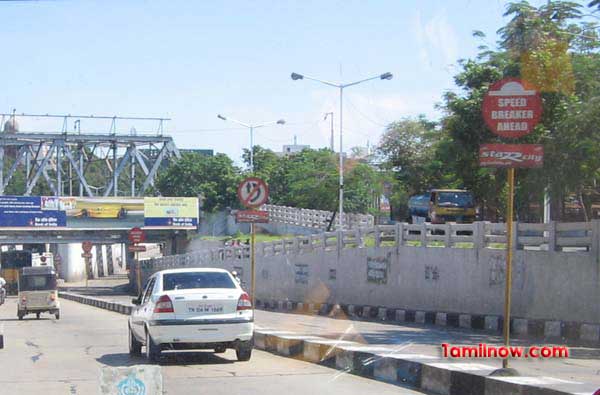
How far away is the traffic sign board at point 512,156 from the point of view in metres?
9.95

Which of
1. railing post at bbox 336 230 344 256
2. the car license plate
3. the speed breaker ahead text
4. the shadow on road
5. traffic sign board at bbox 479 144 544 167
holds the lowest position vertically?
the shadow on road

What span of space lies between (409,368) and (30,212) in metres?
52.3

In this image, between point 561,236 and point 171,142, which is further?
point 171,142

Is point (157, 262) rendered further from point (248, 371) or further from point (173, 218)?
point (248, 371)

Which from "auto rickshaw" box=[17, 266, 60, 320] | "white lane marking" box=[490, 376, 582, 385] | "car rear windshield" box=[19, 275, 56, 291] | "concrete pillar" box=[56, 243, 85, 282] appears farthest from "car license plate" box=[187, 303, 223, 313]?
"concrete pillar" box=[56, 243, 85, 282]

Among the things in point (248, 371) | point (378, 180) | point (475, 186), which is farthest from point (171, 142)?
point (248, 371)

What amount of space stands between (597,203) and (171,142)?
165 feet

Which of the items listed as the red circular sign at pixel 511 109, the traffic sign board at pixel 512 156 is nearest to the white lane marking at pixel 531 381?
the traffic sign board at pixel 512 156

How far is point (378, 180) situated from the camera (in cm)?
5344

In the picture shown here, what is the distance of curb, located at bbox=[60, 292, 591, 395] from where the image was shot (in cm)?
918

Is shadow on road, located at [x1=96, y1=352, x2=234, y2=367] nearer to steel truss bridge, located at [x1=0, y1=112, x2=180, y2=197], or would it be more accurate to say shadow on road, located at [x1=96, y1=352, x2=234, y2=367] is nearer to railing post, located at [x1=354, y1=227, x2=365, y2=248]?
railing post, located at [x1=354, y1=227, x2=365, y2=248]

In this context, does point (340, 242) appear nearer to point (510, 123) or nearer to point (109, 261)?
point (510, 123)

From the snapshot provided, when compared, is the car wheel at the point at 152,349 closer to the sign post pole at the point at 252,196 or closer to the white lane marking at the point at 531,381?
the sign post pole at the point at 252,196

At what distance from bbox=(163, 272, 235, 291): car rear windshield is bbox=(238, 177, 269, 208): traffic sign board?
4.54 m
